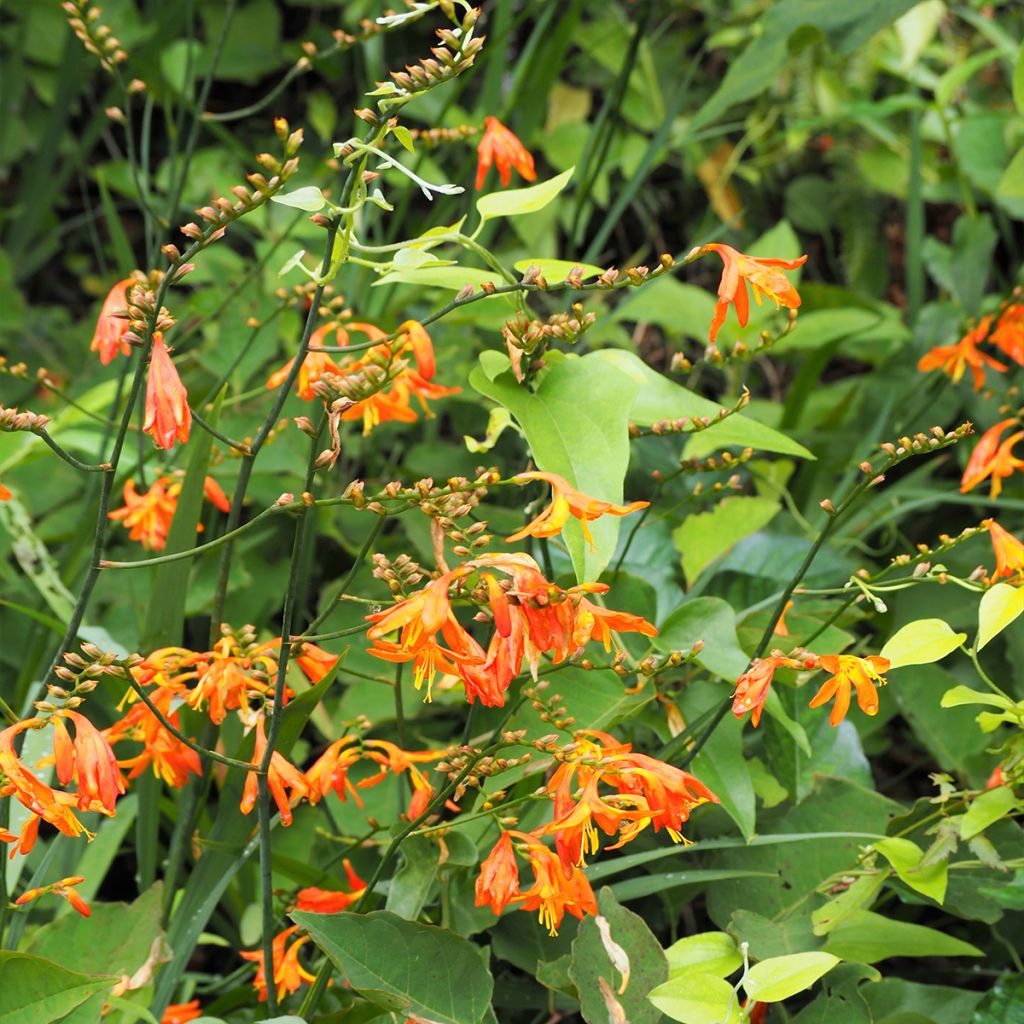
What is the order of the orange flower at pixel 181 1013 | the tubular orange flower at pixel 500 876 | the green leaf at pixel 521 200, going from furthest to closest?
the orange flower at pixel 181 1013 < the green leaf at pixel 521 200 < the tubular orange flower at pixel 500 876

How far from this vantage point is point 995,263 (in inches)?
96.4

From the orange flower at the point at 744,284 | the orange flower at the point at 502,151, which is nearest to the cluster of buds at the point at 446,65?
the orange flower at the point at 744,284

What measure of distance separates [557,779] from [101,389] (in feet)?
3.26

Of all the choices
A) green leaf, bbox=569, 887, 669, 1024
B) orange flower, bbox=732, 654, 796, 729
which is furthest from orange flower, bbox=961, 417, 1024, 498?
green leaf, bbox=569, 887, 669, 1024

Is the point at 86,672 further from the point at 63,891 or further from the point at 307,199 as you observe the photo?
the point at 307,199

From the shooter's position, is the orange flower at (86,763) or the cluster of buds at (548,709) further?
the cluster of buds at (548,709)

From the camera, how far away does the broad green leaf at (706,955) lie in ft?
2.95

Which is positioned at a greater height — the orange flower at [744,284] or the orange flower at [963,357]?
the orange flower at [744,284]

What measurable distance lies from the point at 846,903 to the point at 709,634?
23 centimetres

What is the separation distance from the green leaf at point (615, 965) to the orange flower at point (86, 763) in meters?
0.34

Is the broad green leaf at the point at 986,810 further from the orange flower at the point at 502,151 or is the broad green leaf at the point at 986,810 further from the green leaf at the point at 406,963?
the orange flower at the point at 502,151

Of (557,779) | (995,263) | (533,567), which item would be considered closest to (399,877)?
(557,779)

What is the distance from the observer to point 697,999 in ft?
2.74

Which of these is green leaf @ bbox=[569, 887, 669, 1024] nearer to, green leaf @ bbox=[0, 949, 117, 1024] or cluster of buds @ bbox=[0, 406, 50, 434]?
green leaf @ bbox=[0, 949, 117, 1024]
